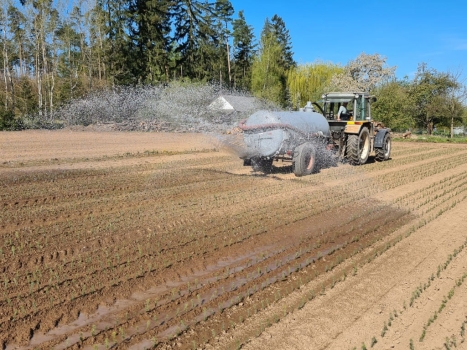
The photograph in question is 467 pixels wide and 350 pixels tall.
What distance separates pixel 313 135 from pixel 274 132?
133cm

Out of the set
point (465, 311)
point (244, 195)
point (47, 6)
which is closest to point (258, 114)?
point (244, 195)

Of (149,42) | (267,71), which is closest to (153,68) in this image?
(149,42)

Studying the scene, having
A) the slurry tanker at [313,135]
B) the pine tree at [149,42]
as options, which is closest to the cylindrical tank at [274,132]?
the slurry tanker at [313,135]

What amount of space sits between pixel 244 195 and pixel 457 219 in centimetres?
386

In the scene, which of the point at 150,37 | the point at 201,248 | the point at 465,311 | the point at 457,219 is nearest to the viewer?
the point at 465,311

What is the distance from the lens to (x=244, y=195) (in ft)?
27.5

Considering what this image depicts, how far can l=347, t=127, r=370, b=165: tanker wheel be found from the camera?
12.6m

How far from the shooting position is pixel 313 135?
10.9 meters

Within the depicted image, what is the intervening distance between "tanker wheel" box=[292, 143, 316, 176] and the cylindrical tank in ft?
0.71

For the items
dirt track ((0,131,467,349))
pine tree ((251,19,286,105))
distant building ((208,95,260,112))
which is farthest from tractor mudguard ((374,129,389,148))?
pine tree ((251,19,286,105))

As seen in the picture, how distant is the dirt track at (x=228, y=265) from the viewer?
3438 mm

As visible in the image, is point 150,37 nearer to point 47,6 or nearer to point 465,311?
point 47,6

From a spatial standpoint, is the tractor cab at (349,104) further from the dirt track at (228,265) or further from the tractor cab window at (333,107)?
the dirt track at (228,265)

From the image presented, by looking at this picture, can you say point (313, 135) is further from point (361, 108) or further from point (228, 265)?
point (228, 265)
